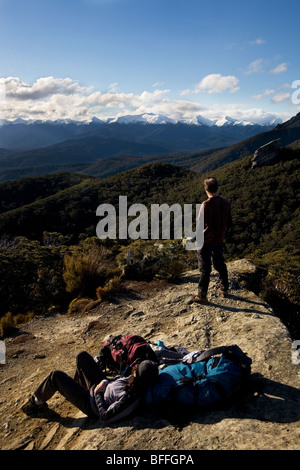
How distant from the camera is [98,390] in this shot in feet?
9.48

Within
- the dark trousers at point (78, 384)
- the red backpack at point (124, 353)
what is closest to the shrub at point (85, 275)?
the red backpack at point (124, 353)

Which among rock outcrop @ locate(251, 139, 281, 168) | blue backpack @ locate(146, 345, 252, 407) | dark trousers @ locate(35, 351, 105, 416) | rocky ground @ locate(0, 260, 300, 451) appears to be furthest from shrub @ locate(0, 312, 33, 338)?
rock outcrop @ locate(251, 139, 281, 168)

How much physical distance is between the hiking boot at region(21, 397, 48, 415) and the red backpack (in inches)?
27.7

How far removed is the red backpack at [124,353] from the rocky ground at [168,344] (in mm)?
518

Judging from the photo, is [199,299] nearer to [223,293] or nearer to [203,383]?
[223,293]

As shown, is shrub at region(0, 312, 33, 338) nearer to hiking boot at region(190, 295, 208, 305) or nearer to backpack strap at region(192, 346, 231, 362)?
hiking boot at region(190, 295, 208, 305)

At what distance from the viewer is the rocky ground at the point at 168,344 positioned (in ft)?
A: 7.83

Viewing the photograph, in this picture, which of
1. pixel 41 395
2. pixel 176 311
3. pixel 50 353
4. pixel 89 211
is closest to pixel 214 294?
pixel 176 311

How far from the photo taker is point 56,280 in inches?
269

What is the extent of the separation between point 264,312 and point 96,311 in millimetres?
3003

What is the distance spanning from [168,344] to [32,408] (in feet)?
6.19

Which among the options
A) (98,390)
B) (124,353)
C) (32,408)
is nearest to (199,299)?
(124,353)

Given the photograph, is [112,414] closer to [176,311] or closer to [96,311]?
[176,311]

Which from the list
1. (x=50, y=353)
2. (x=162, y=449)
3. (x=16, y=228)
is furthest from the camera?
(x=16, y=228)
